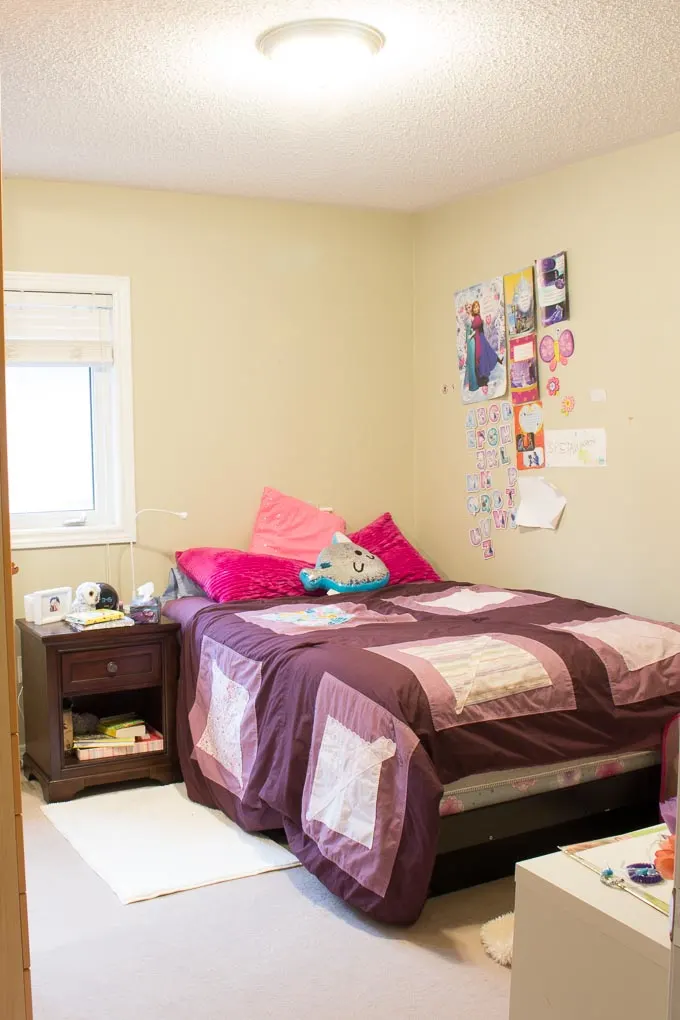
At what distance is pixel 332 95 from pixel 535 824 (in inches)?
87.8

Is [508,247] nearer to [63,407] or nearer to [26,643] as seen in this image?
[63,407]

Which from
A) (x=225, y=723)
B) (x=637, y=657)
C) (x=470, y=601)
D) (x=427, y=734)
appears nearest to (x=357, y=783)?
(x=427, y=734)

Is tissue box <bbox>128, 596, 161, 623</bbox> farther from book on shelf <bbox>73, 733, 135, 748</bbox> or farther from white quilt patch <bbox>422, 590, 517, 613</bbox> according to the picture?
white quilt patch <bbox>422, 590, 517, 613</bbox>

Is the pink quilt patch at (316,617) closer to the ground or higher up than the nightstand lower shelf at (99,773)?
higher up

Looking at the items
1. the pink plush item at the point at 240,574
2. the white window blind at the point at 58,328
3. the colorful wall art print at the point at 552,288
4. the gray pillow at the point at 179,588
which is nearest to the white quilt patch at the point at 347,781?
the pink plush item at the point at 240,574

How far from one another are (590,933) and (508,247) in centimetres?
301

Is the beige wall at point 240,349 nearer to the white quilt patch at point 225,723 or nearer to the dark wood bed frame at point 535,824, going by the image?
the white quilt patch at point 225,723

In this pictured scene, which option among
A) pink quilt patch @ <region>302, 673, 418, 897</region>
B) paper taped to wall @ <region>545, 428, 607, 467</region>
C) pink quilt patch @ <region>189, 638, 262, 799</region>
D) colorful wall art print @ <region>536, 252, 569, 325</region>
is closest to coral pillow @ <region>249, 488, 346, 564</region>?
pink quilt patch @ <region>189, 638, 262, 799</region>

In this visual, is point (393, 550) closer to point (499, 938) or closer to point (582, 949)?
point (499, 938)

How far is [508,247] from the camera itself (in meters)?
4.09

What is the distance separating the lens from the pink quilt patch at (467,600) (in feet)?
11.8

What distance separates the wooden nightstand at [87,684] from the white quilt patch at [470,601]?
1.02 meters

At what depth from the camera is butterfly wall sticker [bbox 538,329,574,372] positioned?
12.5ft

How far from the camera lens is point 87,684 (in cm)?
360
